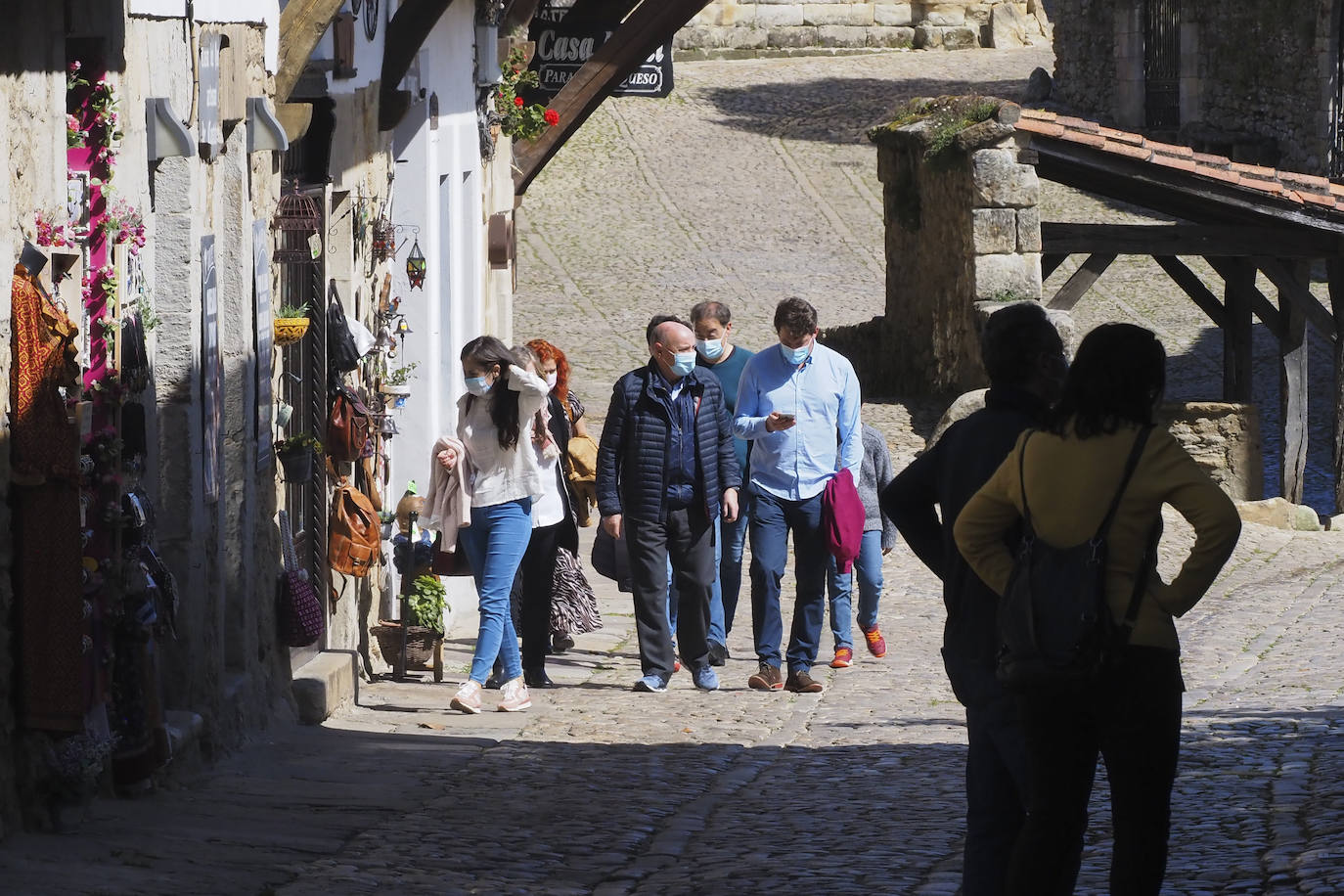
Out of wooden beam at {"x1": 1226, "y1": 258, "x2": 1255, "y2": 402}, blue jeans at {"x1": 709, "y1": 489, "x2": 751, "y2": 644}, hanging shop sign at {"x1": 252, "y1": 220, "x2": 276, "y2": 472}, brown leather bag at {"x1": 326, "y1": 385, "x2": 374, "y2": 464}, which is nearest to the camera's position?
hanging shop sign at {"x1": 252, "y1": 220, "x2": 276, "y2": 472}

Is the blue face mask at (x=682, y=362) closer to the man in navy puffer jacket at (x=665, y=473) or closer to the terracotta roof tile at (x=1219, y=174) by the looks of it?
the man in navy puffer jacket at (x=665, y=473)

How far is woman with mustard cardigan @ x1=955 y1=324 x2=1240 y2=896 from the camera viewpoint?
3.70 metres

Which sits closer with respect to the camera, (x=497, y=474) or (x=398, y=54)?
(x=497, y=474)

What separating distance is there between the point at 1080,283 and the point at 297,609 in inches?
398

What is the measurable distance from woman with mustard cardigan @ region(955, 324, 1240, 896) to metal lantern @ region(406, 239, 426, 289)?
20.6 ft

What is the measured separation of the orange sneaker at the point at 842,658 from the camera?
29.1ft

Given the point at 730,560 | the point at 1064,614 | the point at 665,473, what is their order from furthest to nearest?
the point at 730,560 < the point at 665,473 < the point at 1064,614

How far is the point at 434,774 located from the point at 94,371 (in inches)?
69.6

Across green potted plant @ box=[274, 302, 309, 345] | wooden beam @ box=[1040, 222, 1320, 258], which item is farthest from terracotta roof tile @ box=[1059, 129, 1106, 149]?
green potted plant @ box=[274, 302, 309, 345]

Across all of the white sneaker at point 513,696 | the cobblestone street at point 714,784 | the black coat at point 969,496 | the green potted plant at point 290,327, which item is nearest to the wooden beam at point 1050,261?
the cobblestone street at point 714,784

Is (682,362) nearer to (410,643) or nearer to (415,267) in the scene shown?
(410,643)

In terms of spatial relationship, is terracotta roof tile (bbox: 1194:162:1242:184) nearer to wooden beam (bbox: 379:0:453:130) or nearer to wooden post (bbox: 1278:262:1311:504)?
wooden post (bbox: 1278:262:1311:504)

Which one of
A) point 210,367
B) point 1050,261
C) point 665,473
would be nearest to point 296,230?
point 210,367

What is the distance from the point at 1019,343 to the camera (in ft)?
13.5
